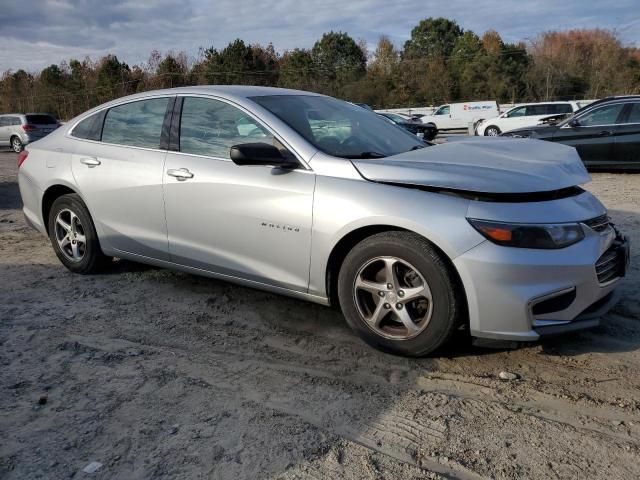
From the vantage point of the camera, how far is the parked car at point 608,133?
10.7m

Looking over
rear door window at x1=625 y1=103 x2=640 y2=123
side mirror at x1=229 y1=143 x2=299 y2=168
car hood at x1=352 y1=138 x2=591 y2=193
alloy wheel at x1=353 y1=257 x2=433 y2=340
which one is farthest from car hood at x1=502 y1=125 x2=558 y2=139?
alloy wheel at x1=353 y1=257 x2=433 y2=340

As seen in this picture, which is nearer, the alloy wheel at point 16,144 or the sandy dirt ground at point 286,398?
the sandy dirt ground at point 286,398

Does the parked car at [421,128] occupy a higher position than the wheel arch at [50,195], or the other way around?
the wheel arch at [50,195]

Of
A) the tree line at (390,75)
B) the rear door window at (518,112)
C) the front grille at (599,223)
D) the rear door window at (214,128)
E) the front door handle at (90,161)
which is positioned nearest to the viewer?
the front grille at (599,223)

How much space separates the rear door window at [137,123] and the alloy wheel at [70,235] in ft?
2.57

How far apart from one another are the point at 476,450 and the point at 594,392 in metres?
0.89

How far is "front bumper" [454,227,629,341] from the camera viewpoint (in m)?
3.00

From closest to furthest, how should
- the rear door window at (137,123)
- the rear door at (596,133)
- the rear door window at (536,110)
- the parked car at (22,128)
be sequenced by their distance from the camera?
the rear door window at (137,123), the rear door at (596,133), the parked car at (22,128), the rear door window at (536,110)

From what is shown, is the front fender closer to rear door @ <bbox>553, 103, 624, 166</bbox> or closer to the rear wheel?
rear door @ <bbox>553, 103, 624, 166</bbox>

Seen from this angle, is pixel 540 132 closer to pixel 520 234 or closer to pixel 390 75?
pixel 520 234

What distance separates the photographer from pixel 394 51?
57594mm

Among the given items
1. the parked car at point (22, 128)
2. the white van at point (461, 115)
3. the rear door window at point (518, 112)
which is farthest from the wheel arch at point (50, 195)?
the white van at point (461, 115)

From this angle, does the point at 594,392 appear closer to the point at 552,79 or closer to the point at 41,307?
the point at 41,307

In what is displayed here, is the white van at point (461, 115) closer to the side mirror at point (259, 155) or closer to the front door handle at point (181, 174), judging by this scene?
the front door handle at point (181, 174)
